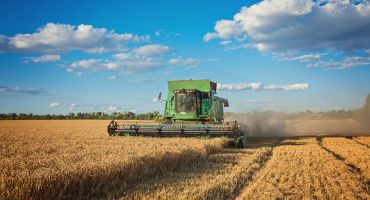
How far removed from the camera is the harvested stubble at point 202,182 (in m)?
6.66

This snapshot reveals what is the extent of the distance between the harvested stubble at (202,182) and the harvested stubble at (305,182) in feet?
0.98

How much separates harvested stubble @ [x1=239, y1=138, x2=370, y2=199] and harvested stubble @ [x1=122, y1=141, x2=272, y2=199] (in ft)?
0.98

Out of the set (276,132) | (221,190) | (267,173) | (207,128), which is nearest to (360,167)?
(267,173)

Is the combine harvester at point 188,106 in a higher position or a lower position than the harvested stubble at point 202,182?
higher

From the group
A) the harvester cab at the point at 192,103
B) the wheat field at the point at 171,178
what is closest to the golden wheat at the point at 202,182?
the wheat field at the point at 171,178

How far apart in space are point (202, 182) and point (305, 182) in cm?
215

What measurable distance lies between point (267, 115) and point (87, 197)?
2684cm

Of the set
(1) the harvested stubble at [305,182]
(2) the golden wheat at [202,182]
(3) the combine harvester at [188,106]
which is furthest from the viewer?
(3) the combine harvester at [188,106]

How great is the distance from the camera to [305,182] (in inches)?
323

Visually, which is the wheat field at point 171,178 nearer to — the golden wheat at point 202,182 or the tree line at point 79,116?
the golden wheat at point 202,182

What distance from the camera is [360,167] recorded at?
10.7 metres

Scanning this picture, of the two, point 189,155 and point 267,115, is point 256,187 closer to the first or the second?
point 189,155

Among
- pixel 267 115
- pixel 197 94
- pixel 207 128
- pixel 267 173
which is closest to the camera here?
pixel 267 173

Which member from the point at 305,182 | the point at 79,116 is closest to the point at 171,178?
the point at 305,182
